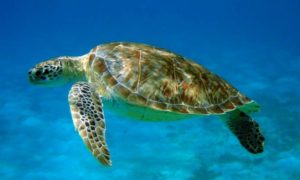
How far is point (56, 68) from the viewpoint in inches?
213

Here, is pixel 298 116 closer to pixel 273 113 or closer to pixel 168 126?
pixel 273 113

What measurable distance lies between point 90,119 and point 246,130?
2.22 m

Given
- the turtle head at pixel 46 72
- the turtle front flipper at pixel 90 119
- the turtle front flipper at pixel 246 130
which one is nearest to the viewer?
the turtle front flipper at pixel 90 119

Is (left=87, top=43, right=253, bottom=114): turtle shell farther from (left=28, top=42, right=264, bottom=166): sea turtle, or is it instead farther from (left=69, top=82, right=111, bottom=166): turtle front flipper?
(left=69, top=82, right=111, bottom=166): turtle front flipper

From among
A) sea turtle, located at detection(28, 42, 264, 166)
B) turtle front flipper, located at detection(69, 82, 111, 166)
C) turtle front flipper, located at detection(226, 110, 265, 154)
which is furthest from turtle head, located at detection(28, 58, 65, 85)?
turtle front flipper, located at detection(226, 110, 265, 154)

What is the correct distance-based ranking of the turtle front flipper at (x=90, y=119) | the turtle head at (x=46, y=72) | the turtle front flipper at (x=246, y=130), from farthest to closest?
the turtle head at (x=46, y=72)
the turtle front flipper at (x=246, y=130)
the turtle front flipper at (x=90, y=119)

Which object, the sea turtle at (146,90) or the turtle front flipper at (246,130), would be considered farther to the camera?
the turtle front flipper at (246,130)

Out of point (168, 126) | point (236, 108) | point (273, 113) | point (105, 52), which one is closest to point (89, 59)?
point (105, 52)

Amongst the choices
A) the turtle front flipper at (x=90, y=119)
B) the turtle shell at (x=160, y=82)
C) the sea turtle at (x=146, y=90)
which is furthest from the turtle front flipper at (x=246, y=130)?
the turtle front flipper at (x=90, y=119)

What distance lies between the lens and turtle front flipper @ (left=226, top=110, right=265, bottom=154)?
512 centimetres

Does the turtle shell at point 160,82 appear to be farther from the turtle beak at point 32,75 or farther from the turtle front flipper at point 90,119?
the turtle beak at point 32,75

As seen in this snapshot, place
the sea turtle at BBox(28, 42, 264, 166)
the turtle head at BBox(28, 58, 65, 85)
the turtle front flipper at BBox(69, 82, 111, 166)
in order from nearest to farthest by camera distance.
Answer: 1. the turtle front flipper at BBox(69, 82, 111, 166)
2. the sea turtle at BBox(28, 42, 264, 166)
3. the turtle head at BBox(28, 58, 65, 85)

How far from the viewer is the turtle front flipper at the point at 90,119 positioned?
400 centimetres

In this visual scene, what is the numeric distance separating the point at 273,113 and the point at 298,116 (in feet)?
2.60
